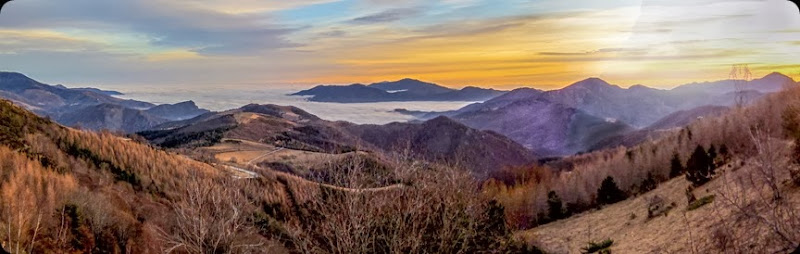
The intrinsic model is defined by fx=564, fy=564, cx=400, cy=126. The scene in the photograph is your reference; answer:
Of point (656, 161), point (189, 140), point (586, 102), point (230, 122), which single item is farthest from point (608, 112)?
point (656, 161)

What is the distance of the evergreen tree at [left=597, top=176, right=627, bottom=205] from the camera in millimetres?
31109

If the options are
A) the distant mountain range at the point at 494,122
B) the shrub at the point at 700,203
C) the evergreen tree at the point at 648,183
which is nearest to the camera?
the shrub at the point at 700,203

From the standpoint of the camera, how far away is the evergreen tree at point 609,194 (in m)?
31.1

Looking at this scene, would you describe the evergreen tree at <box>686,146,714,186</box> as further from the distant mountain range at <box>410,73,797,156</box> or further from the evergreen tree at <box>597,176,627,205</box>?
the distant mountain range at <box>410,73,797,156</box>

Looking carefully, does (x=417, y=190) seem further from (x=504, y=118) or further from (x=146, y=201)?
(x=504, y=118)

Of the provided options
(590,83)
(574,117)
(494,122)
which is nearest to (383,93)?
(590,83)

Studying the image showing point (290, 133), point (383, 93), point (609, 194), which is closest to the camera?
point (383, 93)

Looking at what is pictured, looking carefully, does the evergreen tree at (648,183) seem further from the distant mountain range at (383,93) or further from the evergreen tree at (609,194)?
the distant mountain range at (383,93)

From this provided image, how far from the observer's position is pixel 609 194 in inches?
1230

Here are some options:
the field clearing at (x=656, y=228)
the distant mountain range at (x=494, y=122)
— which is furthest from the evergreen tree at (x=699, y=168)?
the distant mountain range at (x=494, y=122)

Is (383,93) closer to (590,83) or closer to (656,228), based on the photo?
(656,228)

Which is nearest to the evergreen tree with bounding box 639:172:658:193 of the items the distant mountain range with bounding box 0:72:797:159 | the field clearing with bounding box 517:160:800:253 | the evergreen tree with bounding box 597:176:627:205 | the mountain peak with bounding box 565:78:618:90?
the evergreen tree with bounding box 597:176:627:205

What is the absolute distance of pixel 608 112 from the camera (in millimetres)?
152250

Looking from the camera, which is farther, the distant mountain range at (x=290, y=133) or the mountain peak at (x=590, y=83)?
the distant mountain range at (x=290, y=133)
